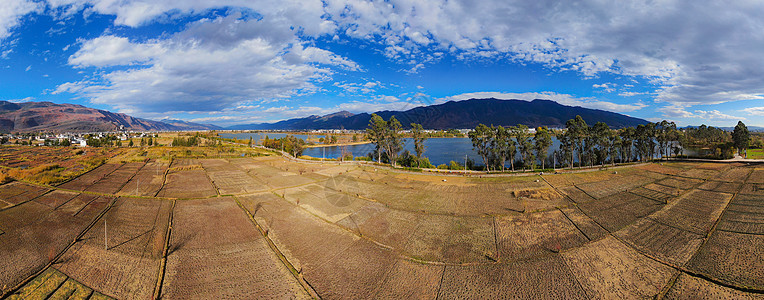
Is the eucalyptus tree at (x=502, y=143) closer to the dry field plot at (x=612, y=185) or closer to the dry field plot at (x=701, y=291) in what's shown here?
the dry field plot at (x=612, y=185)

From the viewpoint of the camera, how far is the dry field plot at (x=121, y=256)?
32.8 feet

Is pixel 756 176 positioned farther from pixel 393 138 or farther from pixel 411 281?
pixel 411 281

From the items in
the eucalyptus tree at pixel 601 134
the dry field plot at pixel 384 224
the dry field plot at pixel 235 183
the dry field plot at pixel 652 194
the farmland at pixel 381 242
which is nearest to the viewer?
the farmland at pixel 381 242

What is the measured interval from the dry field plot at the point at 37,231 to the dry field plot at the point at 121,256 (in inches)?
30.8

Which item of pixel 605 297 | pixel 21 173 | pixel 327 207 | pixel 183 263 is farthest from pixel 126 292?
pixel 21 173

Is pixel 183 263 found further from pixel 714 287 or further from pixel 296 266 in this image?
pixel 714 287

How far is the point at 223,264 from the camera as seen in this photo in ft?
37.5

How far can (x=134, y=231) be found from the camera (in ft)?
48.8

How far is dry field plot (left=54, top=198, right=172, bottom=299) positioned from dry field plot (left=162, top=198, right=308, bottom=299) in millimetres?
706

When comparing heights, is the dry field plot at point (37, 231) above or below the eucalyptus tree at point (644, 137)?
below

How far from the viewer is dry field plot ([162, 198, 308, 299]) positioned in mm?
9727

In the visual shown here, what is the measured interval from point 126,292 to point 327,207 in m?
11.3

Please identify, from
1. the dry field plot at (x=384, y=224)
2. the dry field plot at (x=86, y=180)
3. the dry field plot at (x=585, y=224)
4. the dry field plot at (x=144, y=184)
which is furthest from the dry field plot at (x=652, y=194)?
the dry field plot at (x=86, y=180)

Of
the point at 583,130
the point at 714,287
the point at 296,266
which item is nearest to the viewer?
the point at 714,287
